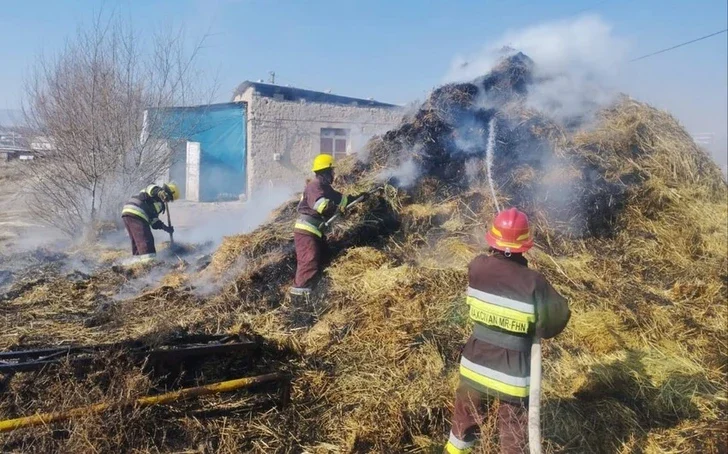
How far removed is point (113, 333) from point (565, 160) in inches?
215

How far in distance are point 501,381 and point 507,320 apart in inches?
14.0

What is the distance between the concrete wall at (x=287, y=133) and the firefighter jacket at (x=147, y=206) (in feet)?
37.7

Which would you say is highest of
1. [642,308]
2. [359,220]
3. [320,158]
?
[320,158]

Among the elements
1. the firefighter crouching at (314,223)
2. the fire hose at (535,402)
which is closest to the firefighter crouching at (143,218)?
the firefighter crouching at (314,223)

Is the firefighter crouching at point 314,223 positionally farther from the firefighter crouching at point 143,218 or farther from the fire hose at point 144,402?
the firefighter crouching at point 143,218

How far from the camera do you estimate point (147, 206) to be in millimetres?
7926

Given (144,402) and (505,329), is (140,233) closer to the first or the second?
(144,402)

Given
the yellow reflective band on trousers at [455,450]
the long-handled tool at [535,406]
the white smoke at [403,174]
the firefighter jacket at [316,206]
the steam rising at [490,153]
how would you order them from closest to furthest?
the long-handled tool at [535,406], the yellow reflective band on trousers at [455,450], the firefighter jacket at [316,206], the steam rising at [490,153], the white smoke at [403,174]

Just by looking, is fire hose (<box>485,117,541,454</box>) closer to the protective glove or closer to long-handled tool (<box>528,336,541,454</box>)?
long-handled tool (<box>528,336,541,454</box>)

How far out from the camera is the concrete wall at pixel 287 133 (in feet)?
63.2

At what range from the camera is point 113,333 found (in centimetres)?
478

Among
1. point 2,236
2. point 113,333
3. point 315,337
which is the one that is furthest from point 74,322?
point 2,236

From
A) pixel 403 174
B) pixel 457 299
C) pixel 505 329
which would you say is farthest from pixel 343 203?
pixel 505 329

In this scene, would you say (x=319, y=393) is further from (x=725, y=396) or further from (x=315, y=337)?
(x=725, y=396)
